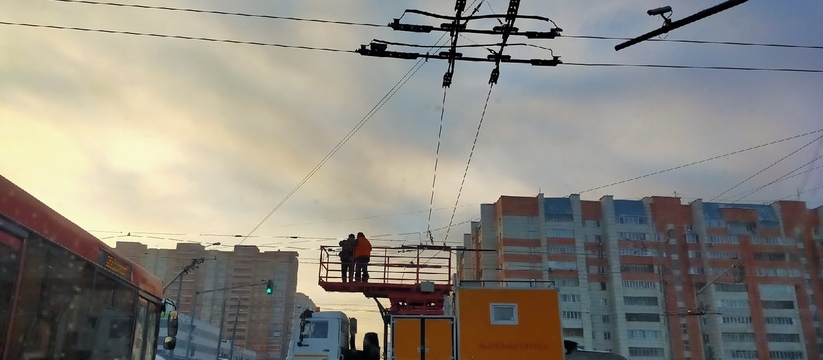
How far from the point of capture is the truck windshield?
1591 cm

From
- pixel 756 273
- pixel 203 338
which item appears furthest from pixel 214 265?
pixel 756 273

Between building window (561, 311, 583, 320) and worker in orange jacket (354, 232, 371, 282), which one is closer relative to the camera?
worker in orange jacket (354, 232, 371, 282)

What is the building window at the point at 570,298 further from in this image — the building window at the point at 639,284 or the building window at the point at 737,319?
the building window at the point at 737,319

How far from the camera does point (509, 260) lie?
7969 cm

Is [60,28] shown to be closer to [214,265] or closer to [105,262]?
[105,262]

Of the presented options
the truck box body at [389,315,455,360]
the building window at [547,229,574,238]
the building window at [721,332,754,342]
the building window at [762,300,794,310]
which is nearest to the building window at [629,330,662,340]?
the building window at [721,332,754,342]

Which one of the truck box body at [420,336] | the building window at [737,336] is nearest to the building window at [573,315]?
the building window at [737,336]

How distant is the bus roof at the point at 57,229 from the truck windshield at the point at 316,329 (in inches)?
310

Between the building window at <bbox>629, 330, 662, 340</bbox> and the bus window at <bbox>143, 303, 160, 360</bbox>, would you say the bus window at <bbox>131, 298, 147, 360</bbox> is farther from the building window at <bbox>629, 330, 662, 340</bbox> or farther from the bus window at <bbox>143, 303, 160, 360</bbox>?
the building window at <bbox>629, 330, 662, 340</bbox>

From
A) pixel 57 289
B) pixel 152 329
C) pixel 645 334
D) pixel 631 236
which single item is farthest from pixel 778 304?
A: pixel 57 289

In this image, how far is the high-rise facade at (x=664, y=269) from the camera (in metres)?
69.5

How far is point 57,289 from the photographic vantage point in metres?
5.84

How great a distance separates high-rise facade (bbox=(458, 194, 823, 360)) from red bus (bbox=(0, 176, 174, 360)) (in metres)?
62.1

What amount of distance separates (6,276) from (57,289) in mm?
1013
